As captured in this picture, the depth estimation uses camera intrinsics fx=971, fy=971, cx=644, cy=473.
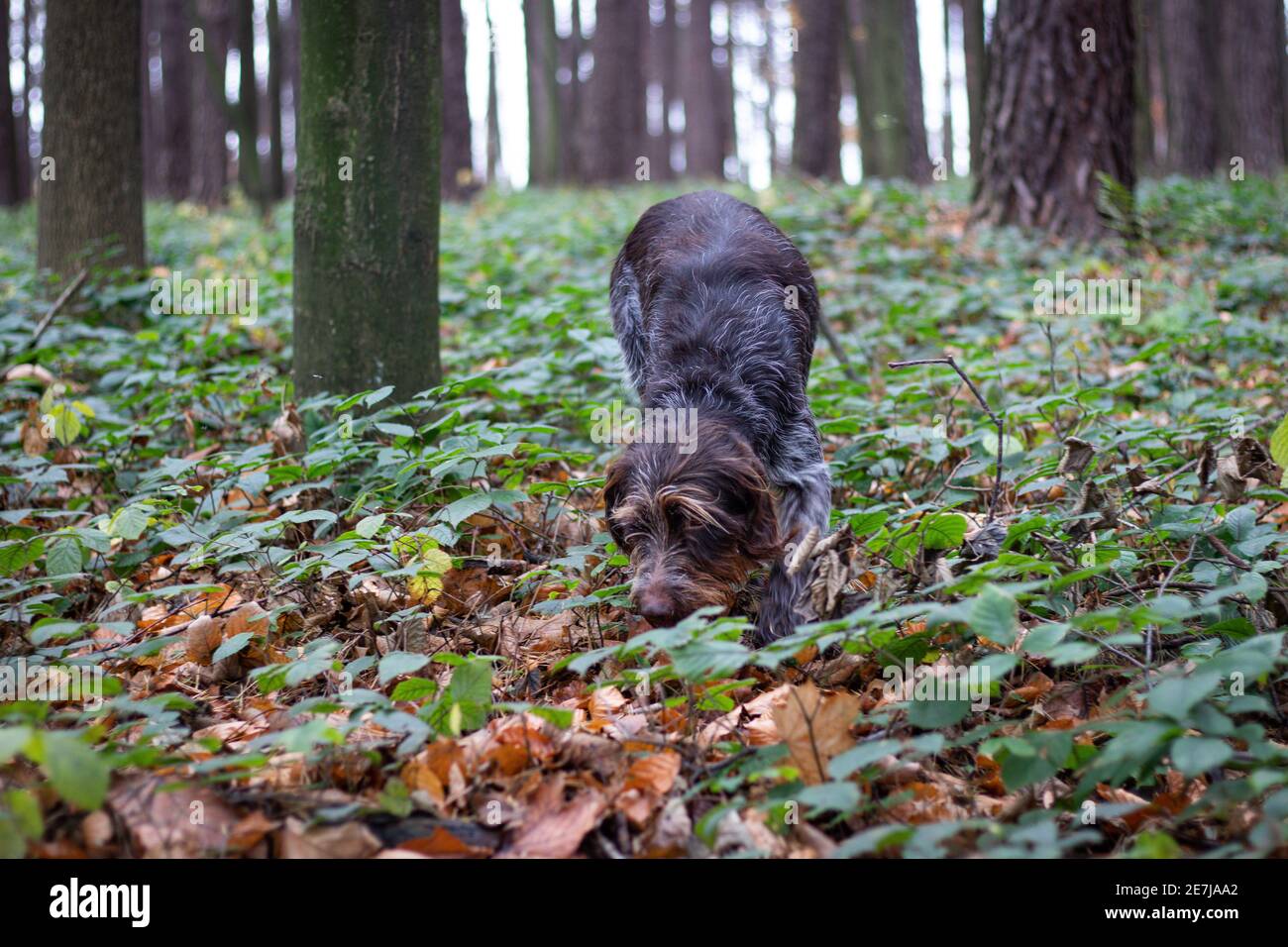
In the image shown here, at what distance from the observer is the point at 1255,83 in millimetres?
18344

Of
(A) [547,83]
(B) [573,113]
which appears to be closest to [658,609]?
(A) [547,83]

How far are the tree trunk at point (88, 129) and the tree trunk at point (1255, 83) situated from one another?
59.4ft

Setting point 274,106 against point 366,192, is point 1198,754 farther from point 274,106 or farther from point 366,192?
point 274,106

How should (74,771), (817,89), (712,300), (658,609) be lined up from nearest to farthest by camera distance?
(74,771)
(658,609)
(712,300)
(817,89)

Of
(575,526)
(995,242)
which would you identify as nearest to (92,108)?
(575,526)

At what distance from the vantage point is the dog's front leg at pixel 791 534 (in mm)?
4207

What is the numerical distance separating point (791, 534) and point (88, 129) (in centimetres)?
806

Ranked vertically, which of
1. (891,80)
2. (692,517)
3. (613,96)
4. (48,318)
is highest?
(613,96)

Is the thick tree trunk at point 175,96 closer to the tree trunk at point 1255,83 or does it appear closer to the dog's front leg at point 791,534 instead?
the dog's front leg at point 791,534

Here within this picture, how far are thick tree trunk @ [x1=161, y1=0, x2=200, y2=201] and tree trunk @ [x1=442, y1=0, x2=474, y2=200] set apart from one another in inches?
273

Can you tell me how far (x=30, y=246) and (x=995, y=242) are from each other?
12.6m

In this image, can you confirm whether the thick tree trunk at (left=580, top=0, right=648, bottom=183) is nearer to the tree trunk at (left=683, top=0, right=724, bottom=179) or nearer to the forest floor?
the tree trunk at (left=683, top=0, right=724, bottom=179)

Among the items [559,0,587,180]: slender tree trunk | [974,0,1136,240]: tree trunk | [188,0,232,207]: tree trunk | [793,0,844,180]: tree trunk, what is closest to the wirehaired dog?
[974,0,1136,240]: tree trunk

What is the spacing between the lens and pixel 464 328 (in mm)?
8445
